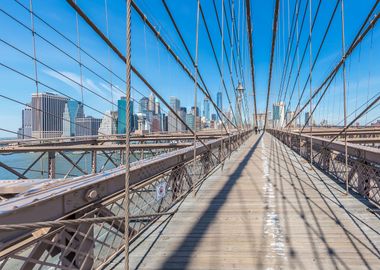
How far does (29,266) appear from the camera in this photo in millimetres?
1745

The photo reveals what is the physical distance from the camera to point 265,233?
3.23m

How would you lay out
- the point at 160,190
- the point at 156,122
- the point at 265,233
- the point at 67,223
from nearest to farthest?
the point at 67,223
the point at 265,233
the point at 160,190
the point at 156,122

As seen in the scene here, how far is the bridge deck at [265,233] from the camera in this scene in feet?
8.49

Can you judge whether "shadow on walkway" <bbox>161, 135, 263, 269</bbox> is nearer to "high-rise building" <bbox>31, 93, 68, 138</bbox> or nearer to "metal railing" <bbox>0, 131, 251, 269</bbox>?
"metal railing" <bbox>0, 131, 251, 269</bbox>

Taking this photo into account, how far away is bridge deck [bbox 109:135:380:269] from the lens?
2588mm

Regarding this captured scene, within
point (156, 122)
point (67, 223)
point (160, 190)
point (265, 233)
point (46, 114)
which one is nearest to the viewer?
point (67, 223)

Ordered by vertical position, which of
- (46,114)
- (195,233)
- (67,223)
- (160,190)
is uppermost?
(46,114)

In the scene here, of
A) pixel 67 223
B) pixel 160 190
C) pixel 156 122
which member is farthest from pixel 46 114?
pixel 156 122

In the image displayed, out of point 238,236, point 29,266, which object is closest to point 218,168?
point 238,236

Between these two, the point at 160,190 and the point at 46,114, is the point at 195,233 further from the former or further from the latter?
the point at 46,114

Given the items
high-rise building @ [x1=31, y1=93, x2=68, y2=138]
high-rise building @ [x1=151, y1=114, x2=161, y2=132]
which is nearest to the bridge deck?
high-rise building @ [x1=31, y1=93, x2=68, y2=138]

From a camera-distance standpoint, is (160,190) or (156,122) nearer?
(160,190)

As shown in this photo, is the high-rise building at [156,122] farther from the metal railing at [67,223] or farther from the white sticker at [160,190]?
the metal railing at [67,223]

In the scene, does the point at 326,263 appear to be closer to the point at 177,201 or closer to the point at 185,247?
the point at 185,247
